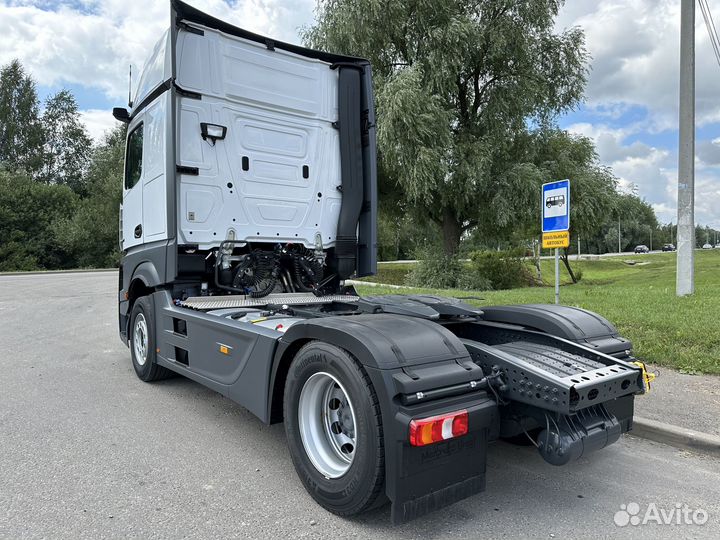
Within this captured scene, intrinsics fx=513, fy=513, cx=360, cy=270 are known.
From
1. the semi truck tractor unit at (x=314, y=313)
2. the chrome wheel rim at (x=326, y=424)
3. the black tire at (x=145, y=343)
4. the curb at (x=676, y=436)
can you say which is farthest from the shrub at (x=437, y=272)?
the chrome wheel rim at (x=326, y=424)

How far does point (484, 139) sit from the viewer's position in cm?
1670

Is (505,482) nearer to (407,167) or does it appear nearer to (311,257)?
(311,257)

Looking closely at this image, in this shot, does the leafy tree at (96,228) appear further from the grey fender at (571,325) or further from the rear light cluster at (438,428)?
the rear light cluster at (438,428)

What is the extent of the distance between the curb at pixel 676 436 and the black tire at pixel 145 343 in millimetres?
4606

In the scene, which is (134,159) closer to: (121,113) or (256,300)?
(121,113)

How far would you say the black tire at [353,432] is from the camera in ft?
8.50

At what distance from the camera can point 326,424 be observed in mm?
3148

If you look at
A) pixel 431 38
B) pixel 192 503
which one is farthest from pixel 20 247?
pixel 192 503

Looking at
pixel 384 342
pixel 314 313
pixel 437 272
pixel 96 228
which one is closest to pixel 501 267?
pixel 437 272

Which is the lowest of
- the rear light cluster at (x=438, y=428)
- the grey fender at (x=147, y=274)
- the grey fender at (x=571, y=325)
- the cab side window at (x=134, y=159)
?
the rear light cluster at (x=438, y=428)

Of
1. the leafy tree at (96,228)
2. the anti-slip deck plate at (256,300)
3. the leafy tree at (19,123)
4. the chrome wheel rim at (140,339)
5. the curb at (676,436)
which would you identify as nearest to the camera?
the curb at (676,436)

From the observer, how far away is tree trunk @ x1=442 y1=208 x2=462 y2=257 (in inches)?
755

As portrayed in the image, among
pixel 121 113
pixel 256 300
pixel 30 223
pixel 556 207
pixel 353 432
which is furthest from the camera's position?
pixel 30 223

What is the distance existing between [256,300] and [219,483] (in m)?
2.21
